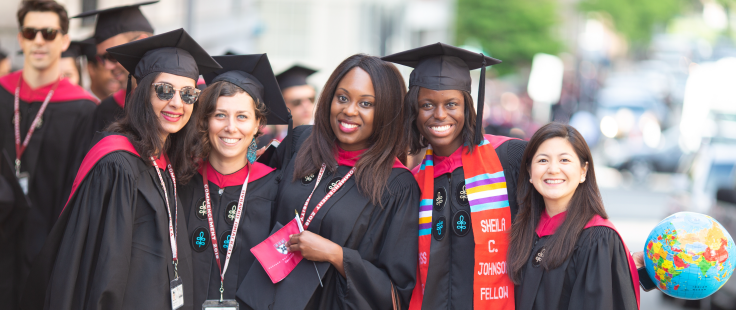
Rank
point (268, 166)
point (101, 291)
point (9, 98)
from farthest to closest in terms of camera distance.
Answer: point (9, 98) < point (268, 166) < point (101, 291)

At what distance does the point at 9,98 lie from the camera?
4465 mm

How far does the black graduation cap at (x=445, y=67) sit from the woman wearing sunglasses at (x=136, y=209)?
4.06ft

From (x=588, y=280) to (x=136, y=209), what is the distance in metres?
2.25

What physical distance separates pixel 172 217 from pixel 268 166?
801 mm

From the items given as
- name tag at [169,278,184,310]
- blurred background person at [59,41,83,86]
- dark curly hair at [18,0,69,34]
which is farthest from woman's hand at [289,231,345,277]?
blurred background person at [59,41,83,86]

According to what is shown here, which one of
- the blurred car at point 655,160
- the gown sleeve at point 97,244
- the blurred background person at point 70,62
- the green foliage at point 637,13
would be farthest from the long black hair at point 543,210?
the green foliage at point 637,13

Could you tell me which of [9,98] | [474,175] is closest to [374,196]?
[474,175]

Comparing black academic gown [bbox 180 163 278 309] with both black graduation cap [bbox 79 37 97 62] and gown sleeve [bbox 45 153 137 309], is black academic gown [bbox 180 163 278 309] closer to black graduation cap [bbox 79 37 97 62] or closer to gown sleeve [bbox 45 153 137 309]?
gown sleeve [bbox 45 153 137 309]

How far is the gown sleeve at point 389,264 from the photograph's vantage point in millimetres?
3357

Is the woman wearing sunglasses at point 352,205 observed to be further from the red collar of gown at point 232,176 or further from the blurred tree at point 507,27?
the blurred tree at point 507,27

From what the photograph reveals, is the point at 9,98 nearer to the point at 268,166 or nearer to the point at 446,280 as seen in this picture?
the point at 268,166

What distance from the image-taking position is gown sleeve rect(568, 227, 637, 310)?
3.01 m

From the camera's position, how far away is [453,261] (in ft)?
11.4

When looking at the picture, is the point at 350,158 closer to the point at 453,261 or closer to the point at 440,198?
the point at 440,198
